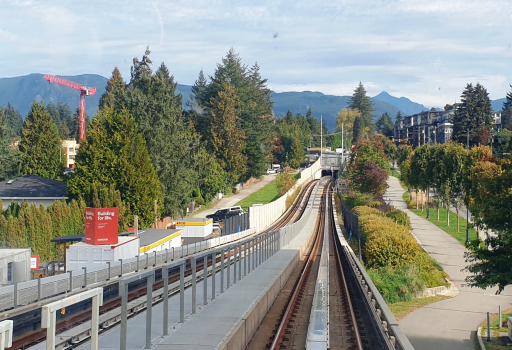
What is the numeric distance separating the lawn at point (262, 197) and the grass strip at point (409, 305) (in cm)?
5228

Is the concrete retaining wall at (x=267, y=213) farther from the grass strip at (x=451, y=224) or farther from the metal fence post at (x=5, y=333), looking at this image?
the metal fence post at (x=5, y=333)

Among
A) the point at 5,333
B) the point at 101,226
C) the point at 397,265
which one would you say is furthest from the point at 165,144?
the point at 5,333

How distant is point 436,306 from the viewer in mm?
23438

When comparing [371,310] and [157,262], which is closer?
[371,310]

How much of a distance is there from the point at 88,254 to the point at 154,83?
126 feet

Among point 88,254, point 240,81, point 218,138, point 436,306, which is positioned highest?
point 240,81

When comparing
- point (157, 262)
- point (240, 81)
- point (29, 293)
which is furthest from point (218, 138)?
point (29, 293)

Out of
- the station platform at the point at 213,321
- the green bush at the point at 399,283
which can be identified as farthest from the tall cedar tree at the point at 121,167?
the station platform at the point at 213,321

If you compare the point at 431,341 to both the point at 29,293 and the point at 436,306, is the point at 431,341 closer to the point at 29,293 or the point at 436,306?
the point at 436,306

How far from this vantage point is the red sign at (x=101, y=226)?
81.1ft

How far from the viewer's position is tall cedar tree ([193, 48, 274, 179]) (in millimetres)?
89875

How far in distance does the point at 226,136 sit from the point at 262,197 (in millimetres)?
11940

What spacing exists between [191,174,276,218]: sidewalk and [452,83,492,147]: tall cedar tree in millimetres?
35124

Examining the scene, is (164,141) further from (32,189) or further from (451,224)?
(451,224)
